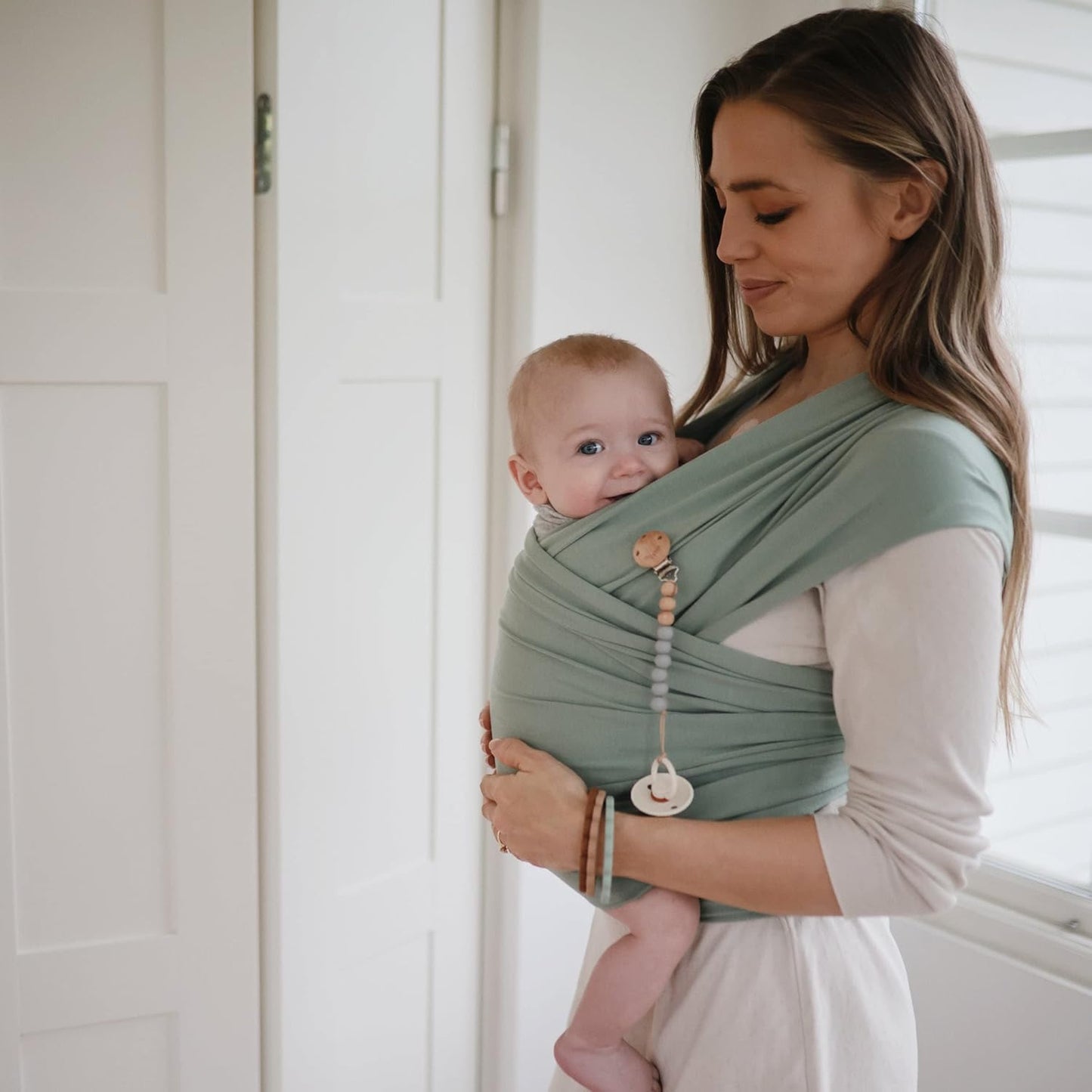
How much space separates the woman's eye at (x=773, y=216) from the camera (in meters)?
1.11

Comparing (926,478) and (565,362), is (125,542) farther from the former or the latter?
(926,478)

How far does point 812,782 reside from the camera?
3.65 ft

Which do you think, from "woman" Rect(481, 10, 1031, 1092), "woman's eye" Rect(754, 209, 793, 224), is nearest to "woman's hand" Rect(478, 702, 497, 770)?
"woman" Rect(481, 10, 1031, 1092)

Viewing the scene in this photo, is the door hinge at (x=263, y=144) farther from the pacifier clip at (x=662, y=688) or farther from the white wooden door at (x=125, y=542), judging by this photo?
the pacifier clip at (x=662, y=688)

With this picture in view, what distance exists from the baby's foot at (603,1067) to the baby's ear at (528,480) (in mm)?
525

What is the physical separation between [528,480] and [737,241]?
32 centimetres

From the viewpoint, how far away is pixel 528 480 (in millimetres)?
1282

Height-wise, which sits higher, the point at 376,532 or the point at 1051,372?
the point at 1051,372

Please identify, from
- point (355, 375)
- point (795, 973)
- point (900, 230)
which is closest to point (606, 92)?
point (355, 375)

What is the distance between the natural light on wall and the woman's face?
79cm

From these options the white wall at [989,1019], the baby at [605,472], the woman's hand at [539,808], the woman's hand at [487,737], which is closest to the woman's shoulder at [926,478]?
the baby at [605,472]

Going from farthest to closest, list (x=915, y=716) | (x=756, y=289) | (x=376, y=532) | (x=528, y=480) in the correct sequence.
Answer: (x=376, y=532) → (x=528, y=480) → (x=756, y=289) → (x=915, y=716)

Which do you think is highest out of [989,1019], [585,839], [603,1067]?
[585,839]

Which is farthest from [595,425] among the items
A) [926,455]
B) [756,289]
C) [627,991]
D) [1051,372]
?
[1051,372]
